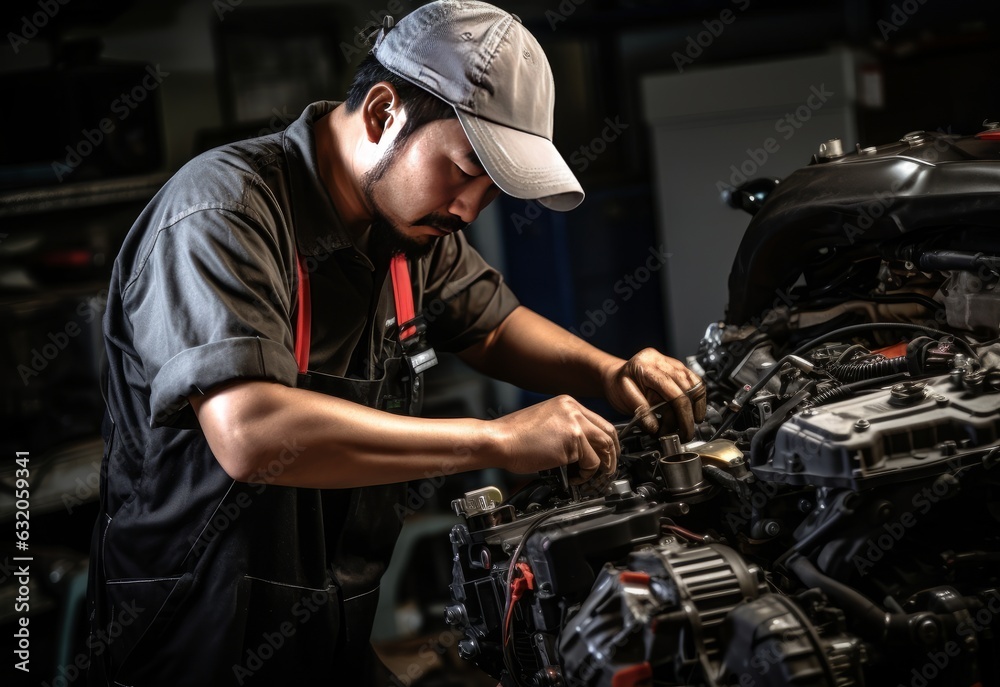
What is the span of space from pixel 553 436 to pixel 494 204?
2.43m

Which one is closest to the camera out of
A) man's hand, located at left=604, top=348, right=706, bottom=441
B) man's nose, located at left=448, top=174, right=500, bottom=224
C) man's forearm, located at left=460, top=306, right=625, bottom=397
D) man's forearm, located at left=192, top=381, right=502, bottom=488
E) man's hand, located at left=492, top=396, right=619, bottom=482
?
man's forearm, located at left=192, top=381, right=502, bottom=488

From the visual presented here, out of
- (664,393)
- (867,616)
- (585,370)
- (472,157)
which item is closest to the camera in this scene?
(867,616)

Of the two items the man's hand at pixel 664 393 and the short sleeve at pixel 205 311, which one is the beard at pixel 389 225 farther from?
the man's hand at pixel 664 393

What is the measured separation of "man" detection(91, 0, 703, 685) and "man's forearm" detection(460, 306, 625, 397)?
0.11 metres

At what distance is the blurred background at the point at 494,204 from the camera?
9.65ft

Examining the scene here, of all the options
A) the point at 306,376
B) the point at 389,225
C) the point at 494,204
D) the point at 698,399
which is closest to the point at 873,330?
the point at 698,399

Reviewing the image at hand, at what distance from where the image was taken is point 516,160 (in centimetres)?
142

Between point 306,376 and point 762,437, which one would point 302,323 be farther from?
point 762,437

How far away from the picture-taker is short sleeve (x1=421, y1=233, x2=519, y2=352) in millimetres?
1956

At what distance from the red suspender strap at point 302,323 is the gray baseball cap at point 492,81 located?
36 cm

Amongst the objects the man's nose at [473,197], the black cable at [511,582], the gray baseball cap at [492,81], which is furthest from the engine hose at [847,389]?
the man's nose at [473,197]

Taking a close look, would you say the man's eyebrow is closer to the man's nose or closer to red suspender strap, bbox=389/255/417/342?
the man's nose

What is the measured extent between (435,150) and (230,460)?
1.76 feet

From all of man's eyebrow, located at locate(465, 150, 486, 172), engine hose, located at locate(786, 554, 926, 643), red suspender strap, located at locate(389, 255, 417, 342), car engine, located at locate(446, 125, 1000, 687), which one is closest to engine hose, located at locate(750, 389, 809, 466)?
car engine, located at locate(446, 125, 1000, 687)
